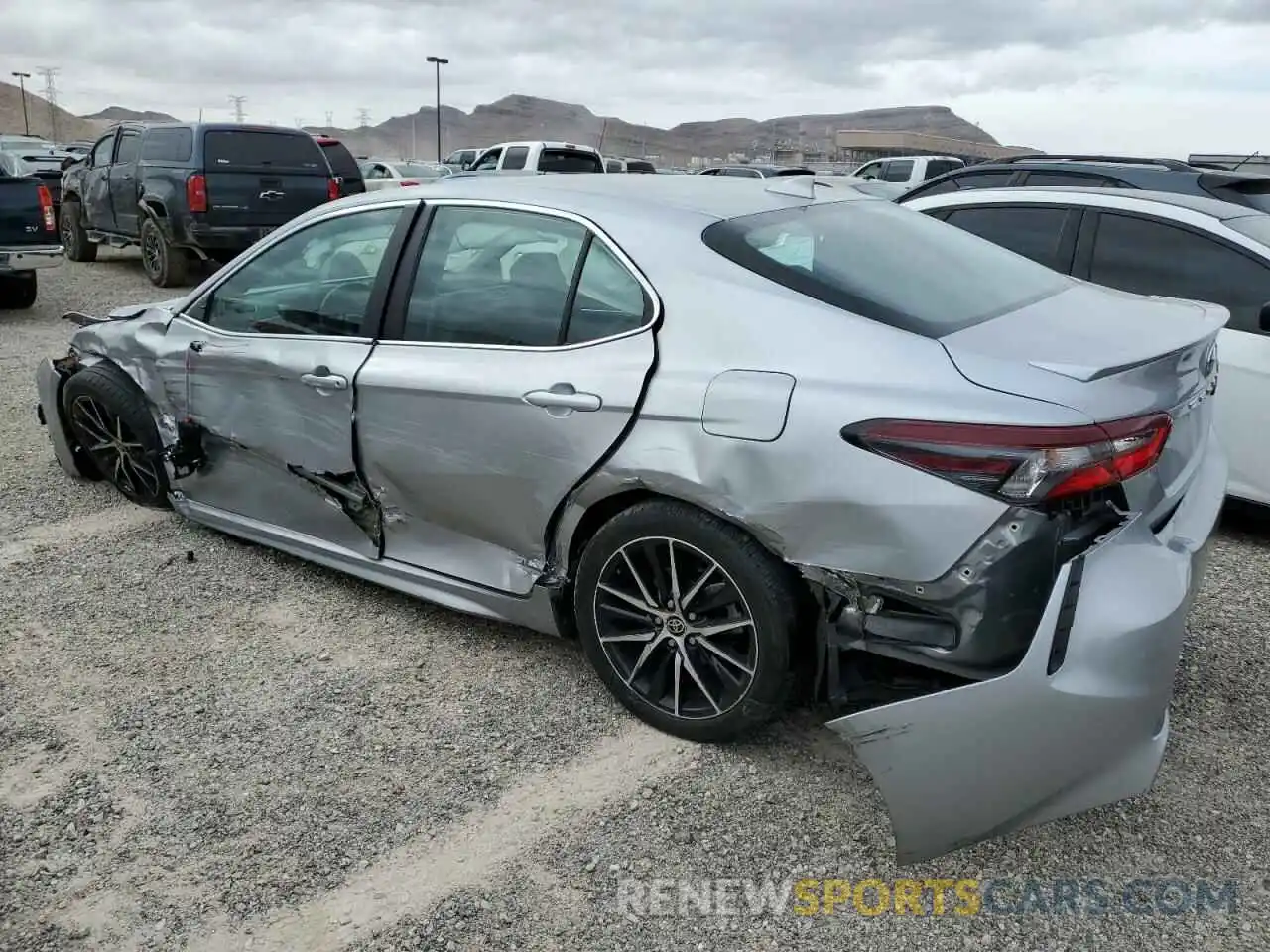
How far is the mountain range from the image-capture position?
142m

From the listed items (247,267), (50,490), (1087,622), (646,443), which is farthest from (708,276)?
(50,490)

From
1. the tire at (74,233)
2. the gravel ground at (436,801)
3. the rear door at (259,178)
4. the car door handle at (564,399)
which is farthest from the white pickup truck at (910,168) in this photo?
the car door handle at (564,399)

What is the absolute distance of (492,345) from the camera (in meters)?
3.19

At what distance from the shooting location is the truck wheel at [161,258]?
452 inches

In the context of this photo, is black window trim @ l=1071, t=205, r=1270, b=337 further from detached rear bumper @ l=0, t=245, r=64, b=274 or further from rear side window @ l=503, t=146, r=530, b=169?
rear side window @ l=503, t=146, r=530, b=169

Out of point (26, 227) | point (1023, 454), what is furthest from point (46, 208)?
point (1023, 454)

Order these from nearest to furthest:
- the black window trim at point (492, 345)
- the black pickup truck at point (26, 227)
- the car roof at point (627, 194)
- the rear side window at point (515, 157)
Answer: the black window trim at point (492, 345) → the car roof at point (627, 194) → the black pickup truck at point (26, 227) → the rear side window at point (515, 157)

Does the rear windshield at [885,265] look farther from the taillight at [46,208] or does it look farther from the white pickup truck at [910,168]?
the white pickup truck at [910,168]

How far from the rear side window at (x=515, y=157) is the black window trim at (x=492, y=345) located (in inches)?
558

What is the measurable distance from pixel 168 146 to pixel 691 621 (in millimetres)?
10945

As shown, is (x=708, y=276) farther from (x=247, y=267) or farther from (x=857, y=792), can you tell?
(x=247, y=267)

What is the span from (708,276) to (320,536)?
73.7 inches

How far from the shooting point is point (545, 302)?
3129 mm

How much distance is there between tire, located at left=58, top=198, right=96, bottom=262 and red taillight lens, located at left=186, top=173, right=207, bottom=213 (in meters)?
4.00
